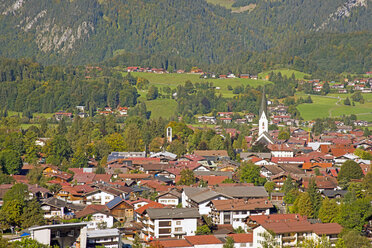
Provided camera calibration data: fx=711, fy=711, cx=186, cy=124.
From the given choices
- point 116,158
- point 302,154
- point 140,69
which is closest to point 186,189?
point 116,158

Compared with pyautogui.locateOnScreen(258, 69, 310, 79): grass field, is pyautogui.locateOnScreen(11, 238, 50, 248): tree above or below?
below

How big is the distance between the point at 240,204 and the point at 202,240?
6.12 metres

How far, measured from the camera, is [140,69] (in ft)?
443

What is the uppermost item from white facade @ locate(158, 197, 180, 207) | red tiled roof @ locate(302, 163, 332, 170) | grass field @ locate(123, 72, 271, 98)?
grass field @ locate(123, 72, 271, 98)

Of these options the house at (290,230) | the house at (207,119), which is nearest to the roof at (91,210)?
the house at (290,230)

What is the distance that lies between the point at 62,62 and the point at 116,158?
137m

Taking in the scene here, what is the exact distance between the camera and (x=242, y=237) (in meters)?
35.9

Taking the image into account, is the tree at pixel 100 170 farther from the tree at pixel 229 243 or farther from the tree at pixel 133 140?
the tree at pixel 229 243

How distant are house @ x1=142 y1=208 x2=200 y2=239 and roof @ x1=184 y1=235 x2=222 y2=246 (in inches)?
73.4

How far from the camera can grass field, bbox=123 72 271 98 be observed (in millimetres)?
117625

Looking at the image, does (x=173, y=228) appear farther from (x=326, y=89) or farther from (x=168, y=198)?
(x=326, y=89)

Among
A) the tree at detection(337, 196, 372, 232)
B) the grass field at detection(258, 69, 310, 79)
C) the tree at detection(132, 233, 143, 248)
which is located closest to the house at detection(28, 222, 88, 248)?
the tree at detection(132, 233, 143, 248)

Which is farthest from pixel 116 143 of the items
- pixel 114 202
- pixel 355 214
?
pixel 355 214

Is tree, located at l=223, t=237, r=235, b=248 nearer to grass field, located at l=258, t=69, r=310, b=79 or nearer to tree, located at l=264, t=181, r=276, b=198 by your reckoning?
tree, located at l=264, t=181, r=276, b=198
